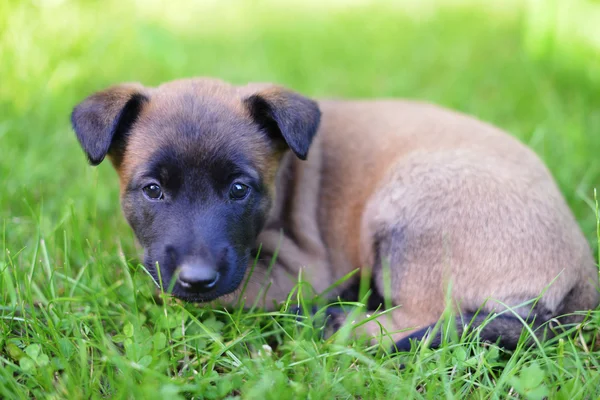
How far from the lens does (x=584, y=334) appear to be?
2805 mm

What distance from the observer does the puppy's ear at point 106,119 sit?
8.47ft

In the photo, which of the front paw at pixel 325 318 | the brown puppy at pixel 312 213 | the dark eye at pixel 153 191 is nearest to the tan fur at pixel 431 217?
the brown puppy at pixel 312 213

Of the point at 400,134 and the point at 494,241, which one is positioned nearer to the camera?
the point at 494,241

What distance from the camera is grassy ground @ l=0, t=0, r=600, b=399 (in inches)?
90.3

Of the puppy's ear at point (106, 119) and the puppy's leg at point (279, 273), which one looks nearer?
the puppy's ear at point (106, 119)

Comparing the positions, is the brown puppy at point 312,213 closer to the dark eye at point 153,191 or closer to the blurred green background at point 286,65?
the dark eye at point 153,191

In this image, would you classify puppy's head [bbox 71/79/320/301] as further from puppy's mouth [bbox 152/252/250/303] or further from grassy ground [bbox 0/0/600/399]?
grassy ground [bbox 0/0/600/399]

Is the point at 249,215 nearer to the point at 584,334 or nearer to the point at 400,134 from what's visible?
the point at 400,134

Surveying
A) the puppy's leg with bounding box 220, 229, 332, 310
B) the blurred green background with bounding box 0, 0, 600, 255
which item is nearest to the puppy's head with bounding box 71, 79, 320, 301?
the puppy's leg with bounding box 220, 229, 332, 310

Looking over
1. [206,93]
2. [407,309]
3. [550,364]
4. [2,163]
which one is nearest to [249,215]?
[206,93]

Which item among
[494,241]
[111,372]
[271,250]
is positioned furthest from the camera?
[271,250]

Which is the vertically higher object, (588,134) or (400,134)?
(400,134)

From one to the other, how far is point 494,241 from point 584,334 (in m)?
0.63

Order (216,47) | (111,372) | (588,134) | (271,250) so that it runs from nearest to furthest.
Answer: (111,372)
(271,250)
(588,134)
(216,47)
